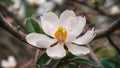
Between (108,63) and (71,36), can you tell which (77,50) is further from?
(108,63)

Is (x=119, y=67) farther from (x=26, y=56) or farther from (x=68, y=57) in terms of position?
(x=26, y=56)

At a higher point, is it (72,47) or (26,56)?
(26,56)

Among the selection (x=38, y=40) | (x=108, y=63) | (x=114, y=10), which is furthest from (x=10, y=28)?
(x=114, y=10)

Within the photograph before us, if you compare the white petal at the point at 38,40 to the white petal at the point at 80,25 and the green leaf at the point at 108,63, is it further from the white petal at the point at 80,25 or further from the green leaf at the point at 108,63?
the green leaf at the point at 108,63

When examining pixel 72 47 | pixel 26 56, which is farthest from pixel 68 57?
pixel 26 56

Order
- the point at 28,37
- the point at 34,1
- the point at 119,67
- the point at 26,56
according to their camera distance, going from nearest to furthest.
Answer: the point at 28,37 → the point at 119,67 → the point at 34,1 → the point at 26,56

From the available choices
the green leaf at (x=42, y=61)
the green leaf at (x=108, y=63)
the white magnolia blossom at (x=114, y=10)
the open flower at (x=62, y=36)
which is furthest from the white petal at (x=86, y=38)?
the white magnolia blossom at (x=114, y=10)

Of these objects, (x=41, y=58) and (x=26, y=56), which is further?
(x=26, y=56)
